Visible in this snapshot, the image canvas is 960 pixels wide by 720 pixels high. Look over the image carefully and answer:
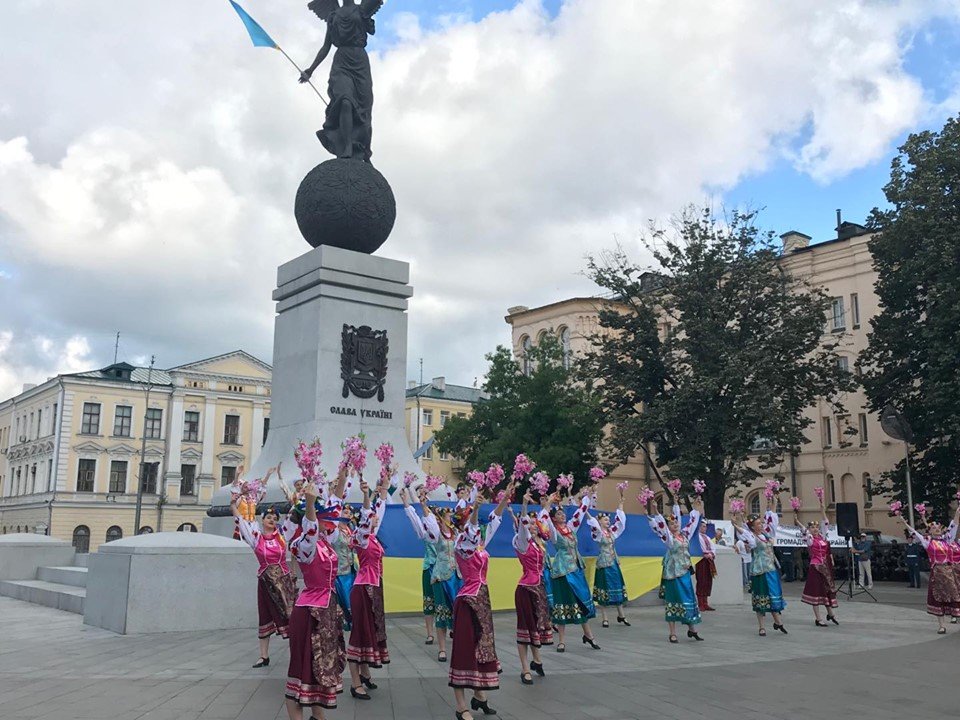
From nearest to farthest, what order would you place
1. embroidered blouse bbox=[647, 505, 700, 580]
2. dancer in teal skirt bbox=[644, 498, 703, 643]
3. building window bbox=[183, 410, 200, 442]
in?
dancer in teal skirt bbox=[644, 498, 703, 643]
embroidered blouse bbox=[647, 505, 700, 580]
building window bbox=[183, 410, 200, 442]

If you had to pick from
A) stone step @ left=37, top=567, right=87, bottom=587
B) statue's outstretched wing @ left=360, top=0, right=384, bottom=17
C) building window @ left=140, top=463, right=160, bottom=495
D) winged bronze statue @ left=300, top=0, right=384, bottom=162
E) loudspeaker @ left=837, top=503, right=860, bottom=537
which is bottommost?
stone step @ left=37, top=567, right=87, bottom=587

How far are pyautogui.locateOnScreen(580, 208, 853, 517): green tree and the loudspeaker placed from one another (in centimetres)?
738

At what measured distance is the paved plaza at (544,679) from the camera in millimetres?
8781

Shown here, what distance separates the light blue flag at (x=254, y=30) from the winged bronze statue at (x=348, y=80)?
1130 millimetres

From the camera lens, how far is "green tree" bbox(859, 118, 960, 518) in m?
30.1

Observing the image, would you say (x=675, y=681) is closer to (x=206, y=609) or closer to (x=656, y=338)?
(x=206, y=609)

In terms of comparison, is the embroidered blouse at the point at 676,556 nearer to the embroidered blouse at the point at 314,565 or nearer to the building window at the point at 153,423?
the embroidered blouse at the point at 314,565

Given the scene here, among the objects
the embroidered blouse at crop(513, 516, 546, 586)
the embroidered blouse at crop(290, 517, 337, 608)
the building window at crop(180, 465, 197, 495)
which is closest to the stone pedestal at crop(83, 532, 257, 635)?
the embroidered blouse at crop(513, 516, 546, 586)

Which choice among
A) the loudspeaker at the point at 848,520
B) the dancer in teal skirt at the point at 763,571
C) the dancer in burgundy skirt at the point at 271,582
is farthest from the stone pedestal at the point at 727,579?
the dancer in burgundy skirt at the point at 271,582

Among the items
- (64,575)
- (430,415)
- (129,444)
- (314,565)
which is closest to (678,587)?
(314,565)

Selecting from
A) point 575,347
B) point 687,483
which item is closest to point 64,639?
point 687,483

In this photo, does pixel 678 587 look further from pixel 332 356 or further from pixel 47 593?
pixel 47 593

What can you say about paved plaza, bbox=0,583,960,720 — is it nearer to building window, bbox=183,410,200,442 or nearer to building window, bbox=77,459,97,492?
building window, bbox=77,459,97,492

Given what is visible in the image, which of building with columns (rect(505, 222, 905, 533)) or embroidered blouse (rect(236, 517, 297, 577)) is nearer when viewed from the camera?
embroidered blouse (rect(236, 517, 297, 577))
